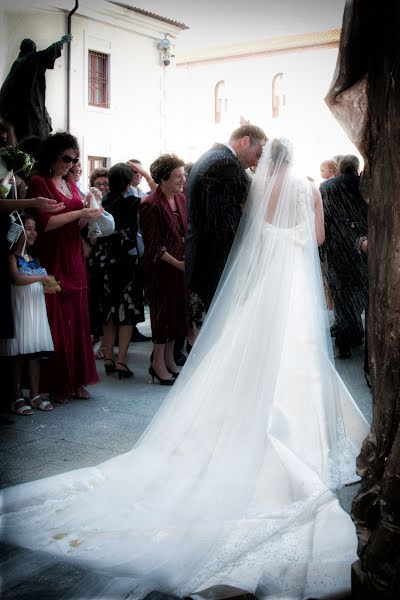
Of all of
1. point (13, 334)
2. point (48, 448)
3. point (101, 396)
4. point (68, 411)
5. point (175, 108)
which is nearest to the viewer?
point (48, 448)

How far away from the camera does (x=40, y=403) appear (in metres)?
5.45

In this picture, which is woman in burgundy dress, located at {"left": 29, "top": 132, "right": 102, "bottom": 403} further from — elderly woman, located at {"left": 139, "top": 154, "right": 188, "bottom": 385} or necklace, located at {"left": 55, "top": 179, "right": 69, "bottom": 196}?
elderly woman, located at {"left": 139, "top": 154, "right": 188, "bottom": 385}

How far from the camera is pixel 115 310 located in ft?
21.9

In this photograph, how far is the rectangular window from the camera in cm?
803

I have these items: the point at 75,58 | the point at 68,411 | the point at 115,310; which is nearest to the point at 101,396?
the point at 68,411

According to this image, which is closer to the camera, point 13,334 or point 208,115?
point 13,334

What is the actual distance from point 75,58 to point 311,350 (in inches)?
231

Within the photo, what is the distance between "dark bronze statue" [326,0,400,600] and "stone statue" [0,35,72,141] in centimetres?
346

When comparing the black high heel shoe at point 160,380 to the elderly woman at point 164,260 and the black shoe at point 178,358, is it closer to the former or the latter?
the elderly woman at point 164,260

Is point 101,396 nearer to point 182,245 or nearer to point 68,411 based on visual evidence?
point 68,411

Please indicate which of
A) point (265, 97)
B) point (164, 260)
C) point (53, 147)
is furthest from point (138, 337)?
point (265, 97)

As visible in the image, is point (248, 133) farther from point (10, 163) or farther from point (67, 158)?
point (10, 163)

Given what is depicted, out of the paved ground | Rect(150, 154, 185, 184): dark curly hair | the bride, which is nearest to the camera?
the paved ground

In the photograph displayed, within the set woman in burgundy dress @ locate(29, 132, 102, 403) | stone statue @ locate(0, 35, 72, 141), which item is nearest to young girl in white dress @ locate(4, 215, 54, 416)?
woman in burgundy dress @ locate(29, 132, 102, 403)
